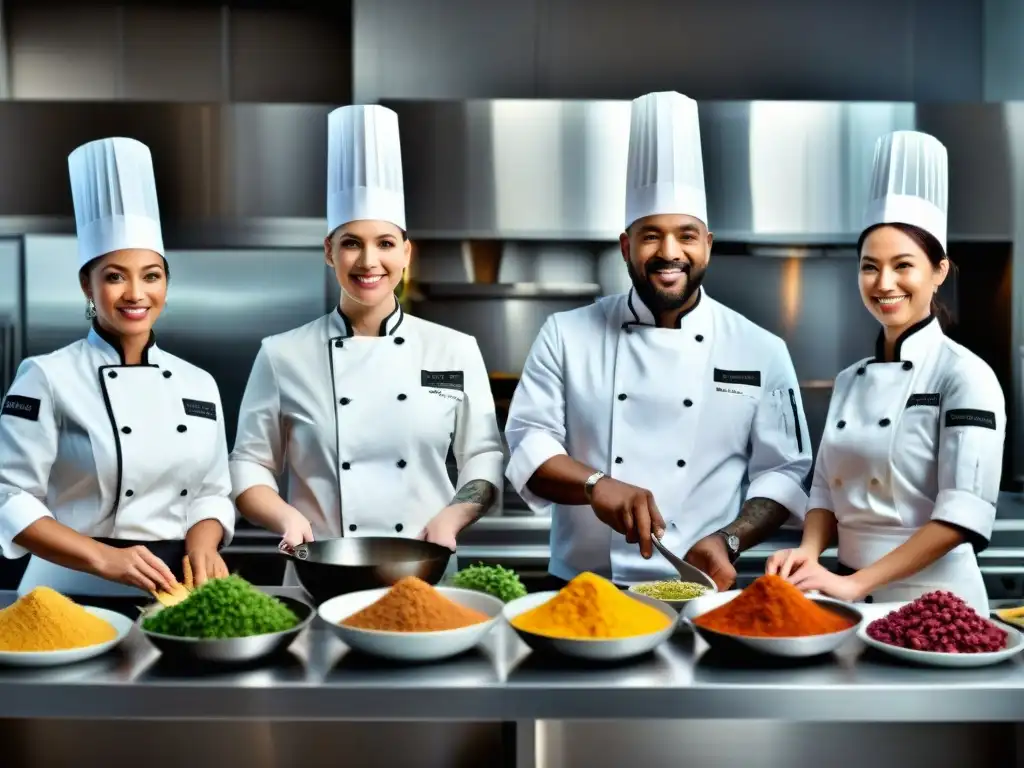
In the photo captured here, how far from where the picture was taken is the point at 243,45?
15.4 ft

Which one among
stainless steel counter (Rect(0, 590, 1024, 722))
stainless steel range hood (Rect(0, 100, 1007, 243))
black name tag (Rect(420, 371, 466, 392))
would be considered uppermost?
stainless steel range hood (Rect(0, 100, 1007, 243))

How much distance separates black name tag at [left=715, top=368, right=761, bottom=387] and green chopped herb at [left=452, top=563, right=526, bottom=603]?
0.94 metres

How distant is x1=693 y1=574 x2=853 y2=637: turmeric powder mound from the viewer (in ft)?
4.61

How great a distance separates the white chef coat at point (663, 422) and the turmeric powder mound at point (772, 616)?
85cm

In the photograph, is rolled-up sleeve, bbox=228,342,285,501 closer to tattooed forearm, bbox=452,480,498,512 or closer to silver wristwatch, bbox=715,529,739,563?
tattooed forearm, bbox=452,480,498,512

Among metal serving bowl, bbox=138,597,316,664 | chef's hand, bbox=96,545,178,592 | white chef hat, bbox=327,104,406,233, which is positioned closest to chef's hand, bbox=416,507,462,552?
chef's hand, bbox=96,545,178,592

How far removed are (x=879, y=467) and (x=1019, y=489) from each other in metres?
2.39

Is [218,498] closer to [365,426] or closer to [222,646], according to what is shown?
[365,426]

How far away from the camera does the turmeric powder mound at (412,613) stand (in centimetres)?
139

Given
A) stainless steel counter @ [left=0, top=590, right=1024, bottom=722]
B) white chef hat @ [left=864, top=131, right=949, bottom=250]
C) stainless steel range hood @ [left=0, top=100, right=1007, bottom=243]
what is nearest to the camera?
stainless steel counter @ [left=0, top=590, right=1024, bottom=722]

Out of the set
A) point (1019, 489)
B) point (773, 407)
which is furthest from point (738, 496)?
point (1019, 489)

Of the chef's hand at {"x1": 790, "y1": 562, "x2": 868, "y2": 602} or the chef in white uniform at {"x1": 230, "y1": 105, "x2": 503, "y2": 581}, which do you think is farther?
the chef in white uniform at {"x1": 230, "y1": 105, "x2": 503, "y2": 581}

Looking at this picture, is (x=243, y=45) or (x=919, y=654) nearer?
(x=919, y=654)

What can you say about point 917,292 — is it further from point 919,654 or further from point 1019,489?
point 1019,489
